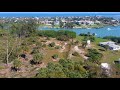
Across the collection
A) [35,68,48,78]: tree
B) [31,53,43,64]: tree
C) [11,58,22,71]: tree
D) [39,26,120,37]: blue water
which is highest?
[39,26,120,37]: blue water

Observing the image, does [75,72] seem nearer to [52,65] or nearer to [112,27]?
[52,65]

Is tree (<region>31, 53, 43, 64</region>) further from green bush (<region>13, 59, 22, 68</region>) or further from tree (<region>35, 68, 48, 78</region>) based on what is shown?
green bush (<region>13, 59, 22, 68</region>)

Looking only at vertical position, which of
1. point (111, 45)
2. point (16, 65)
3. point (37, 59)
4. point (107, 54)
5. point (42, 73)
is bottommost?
point (42, 73)

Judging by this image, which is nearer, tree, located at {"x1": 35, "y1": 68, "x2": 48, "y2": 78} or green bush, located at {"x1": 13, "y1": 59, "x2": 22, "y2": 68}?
tree, located at {"x1": 35, "y1": 68, "x2": 48, "y2": 78}

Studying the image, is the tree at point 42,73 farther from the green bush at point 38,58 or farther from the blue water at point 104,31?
the blue water at point 104,31

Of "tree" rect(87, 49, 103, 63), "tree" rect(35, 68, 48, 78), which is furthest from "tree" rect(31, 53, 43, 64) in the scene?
"tree" rect(87, 49, 103, 63)

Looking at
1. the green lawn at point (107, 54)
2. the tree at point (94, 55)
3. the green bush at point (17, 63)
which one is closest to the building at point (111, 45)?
the green lawn at point (107, 54)

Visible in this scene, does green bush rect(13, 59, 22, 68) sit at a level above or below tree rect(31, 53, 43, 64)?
below

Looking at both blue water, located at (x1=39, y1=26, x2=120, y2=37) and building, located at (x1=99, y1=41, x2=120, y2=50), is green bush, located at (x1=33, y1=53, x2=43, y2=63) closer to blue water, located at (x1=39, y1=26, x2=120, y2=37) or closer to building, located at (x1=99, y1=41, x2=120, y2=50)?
blue water, located at (x1=39, y1=26, x2=120, y2=37)

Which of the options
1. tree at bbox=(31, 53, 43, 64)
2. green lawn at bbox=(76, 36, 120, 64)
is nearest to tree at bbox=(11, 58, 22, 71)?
tree at bbox=(31, 53, 43, 64)

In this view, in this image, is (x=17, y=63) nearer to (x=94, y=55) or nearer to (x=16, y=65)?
(x=16, y=65)

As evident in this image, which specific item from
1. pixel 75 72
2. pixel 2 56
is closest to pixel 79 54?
pixel 75 72

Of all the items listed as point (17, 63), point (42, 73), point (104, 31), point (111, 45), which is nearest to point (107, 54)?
point (111, 45)
